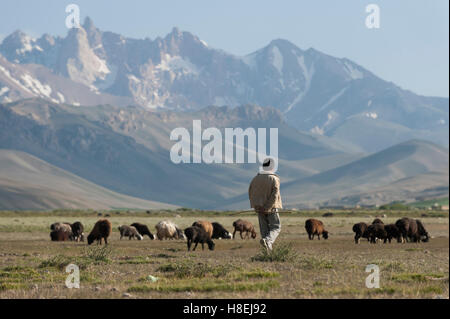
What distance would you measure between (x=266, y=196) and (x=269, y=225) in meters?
0.94

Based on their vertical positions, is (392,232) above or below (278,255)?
above

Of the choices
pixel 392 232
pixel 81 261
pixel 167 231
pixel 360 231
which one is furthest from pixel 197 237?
pixel 167 231

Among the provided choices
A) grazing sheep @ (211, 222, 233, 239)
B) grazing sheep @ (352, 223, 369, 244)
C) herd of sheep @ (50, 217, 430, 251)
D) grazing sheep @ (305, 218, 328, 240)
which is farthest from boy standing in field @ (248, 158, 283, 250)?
grazing sheep @ (211, 222, 233, 239)

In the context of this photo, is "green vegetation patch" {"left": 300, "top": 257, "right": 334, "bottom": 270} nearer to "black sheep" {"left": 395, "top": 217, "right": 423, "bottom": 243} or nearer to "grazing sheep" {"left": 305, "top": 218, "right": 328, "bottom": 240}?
"black sheep" {"left": 395, "top": 217, "right": 423, "bottom": 243}

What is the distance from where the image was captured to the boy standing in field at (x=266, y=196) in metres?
20.4

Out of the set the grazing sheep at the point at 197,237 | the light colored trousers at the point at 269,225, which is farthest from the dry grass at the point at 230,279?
the grazing sheep at the point at 197,237

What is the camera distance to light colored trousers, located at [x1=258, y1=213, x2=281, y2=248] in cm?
2083

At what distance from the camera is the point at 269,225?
69.1 ft

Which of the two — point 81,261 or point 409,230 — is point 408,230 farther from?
point 81,261

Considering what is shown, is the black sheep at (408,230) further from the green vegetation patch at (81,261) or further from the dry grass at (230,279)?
the green vegetation patch at (81,261)

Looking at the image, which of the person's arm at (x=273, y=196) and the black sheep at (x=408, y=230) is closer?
the person's arm at (x=273, y=196)

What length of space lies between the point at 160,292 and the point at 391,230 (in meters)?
24.2

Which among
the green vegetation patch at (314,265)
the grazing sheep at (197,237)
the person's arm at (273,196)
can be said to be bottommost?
the green vegetation patch at (314,265)
